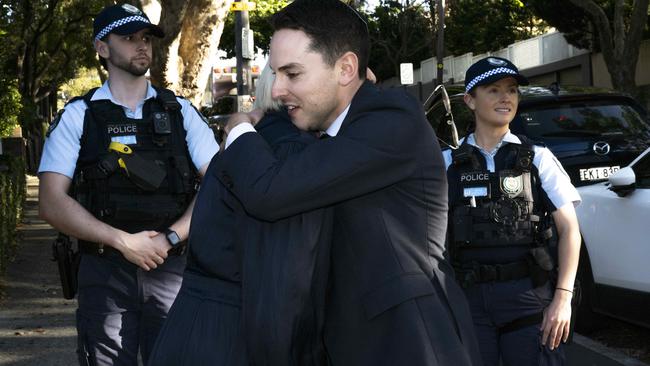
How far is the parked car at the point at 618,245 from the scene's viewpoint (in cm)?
633

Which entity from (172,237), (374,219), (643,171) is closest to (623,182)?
(643,171)

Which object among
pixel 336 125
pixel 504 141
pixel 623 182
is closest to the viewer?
pixel 336 125

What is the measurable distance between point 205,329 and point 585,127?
6.14 metres

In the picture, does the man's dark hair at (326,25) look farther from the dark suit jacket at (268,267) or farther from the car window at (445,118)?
the car window at (445,118)

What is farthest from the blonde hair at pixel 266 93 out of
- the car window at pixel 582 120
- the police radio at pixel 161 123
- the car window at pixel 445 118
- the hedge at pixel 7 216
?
the hedge at pixel 7 216

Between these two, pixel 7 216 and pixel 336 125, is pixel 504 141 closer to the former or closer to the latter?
pixel 336 125

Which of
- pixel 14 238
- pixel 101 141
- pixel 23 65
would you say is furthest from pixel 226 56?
pixel 101 141

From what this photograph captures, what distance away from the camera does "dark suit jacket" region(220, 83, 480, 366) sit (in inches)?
85.7

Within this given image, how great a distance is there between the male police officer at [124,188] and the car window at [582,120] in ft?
14.4

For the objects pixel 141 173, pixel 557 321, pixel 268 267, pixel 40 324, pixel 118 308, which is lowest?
pixel 40 324

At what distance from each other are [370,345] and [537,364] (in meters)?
1.76

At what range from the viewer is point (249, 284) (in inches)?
85.7

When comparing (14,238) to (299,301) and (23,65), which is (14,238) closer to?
(299,301)

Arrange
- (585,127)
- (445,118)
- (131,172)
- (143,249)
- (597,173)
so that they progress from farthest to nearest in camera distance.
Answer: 1. (445,118)
2. (585,127)
3. (597,173)
4. (131,172)
5. (143,249)
